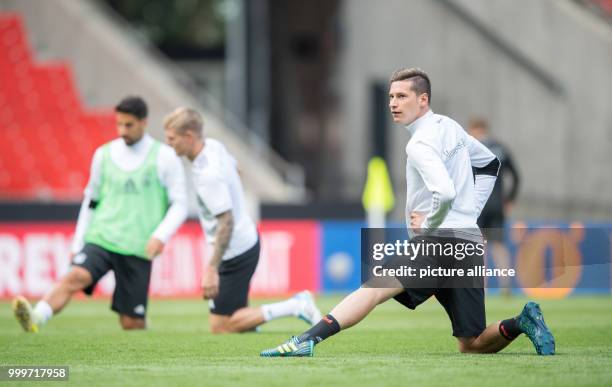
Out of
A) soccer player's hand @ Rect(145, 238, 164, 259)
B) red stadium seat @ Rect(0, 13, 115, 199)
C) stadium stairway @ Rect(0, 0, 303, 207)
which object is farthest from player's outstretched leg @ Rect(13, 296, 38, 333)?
stadium stairway @ Rect(0, 0, 303, 207)

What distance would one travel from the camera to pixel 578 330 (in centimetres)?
1096

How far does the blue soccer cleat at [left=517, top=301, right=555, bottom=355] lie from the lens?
786 cm

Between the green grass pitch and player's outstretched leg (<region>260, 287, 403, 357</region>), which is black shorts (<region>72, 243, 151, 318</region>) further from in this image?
player's outstretched leg (<region>260, 287, 403, 357</region>)

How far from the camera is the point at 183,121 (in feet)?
32.6

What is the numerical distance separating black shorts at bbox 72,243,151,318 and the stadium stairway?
38.5 feet

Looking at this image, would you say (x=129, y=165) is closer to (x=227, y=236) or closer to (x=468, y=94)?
(x=227, y=236)

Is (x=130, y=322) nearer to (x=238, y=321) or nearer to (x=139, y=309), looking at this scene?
(x=139, y=309)

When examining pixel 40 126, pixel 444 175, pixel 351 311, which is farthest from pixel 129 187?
pixel 40 126

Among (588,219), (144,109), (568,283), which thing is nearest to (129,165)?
(144,109)

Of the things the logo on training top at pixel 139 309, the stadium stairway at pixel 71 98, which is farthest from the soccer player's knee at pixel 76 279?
the stadium stairway at pixel 71 98

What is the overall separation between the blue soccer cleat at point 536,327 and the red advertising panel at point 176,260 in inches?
421

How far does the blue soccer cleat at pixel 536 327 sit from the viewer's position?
7859mm

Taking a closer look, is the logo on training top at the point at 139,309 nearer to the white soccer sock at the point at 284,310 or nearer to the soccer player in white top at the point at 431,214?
the white soccer sock at the point at 284,310

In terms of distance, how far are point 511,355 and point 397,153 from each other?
1728 cm
